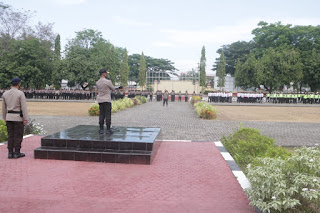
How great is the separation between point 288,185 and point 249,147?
294cm

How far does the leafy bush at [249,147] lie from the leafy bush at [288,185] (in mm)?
1860

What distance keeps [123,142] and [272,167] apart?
321cm

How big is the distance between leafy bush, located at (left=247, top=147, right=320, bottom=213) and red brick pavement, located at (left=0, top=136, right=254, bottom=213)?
424mm

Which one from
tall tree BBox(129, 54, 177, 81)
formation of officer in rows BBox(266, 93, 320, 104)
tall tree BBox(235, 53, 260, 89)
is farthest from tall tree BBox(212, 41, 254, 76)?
formation of officer in rows BBox(266, 93, 320, 104)

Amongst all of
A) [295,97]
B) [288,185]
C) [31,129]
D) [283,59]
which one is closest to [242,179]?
[288,185]

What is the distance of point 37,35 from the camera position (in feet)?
135

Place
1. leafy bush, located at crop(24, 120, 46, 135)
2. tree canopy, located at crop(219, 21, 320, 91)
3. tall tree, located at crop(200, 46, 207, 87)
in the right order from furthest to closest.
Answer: tall tree, located at crop(200, 46, 207, 87) → tree canopy, located at crop(219, 21, 320, 91) → leafy bush, located at crop(24, 120, 46, 135)

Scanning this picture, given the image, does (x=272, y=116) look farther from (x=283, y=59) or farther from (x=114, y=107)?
(x=283, y=59)

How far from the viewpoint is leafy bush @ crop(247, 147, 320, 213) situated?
129 inches

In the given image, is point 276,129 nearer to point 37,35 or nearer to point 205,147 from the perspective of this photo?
point 205,147

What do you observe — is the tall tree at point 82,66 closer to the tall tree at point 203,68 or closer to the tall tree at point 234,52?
the tall tree at point 203,68

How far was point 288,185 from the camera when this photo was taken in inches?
142

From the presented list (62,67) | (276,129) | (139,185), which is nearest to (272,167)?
(139,185)

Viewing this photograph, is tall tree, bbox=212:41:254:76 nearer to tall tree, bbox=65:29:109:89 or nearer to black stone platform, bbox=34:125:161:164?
tall tree, bbox=65:29:109:89
